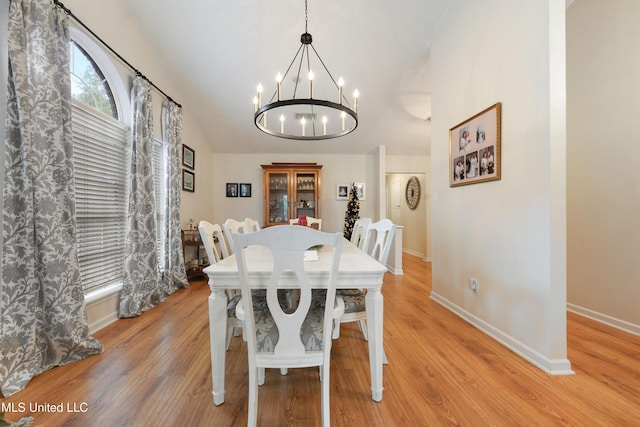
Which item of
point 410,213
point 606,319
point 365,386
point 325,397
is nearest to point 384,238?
point 365,386

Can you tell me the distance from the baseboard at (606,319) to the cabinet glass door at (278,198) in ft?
13.0

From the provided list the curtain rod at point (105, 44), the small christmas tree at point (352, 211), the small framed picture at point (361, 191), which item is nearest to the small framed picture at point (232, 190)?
the curtain rod at point (105, 44)

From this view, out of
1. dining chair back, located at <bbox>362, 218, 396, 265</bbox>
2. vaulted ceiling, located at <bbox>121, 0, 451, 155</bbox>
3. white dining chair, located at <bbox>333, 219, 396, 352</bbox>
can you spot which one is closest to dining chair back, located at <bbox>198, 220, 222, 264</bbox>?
white dining chair, located at <bbox>333, 219, 396, 352</bbox>

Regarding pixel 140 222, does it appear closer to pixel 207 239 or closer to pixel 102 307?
pixel 102 307

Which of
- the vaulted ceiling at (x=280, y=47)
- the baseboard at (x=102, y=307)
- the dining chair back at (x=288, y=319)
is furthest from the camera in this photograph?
the vaulted ceiling at (x=280, y=47)

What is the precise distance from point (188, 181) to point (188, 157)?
35 centimetres

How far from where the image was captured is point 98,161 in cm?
233

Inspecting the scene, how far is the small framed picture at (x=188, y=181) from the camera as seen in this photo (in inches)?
149

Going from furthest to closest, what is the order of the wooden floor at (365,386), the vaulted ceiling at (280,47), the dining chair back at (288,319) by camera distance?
the vaulted ceiling at (280,47), the wooden floor at (365,386), the dining chair back at (288,319)

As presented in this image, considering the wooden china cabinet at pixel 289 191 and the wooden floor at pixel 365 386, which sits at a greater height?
the wooden china cabinet at pixel 289 191

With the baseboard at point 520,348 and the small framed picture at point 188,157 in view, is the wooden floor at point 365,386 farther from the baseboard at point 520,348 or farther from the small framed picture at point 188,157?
the small framed picture at point 188,157

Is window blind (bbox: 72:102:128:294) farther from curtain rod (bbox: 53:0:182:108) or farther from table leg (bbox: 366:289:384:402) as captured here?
table leg (bbox: 366:289:384:402)

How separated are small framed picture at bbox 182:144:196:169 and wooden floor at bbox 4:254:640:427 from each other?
7.98ft

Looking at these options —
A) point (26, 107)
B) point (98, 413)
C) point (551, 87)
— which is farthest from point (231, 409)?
point (551, 87)
